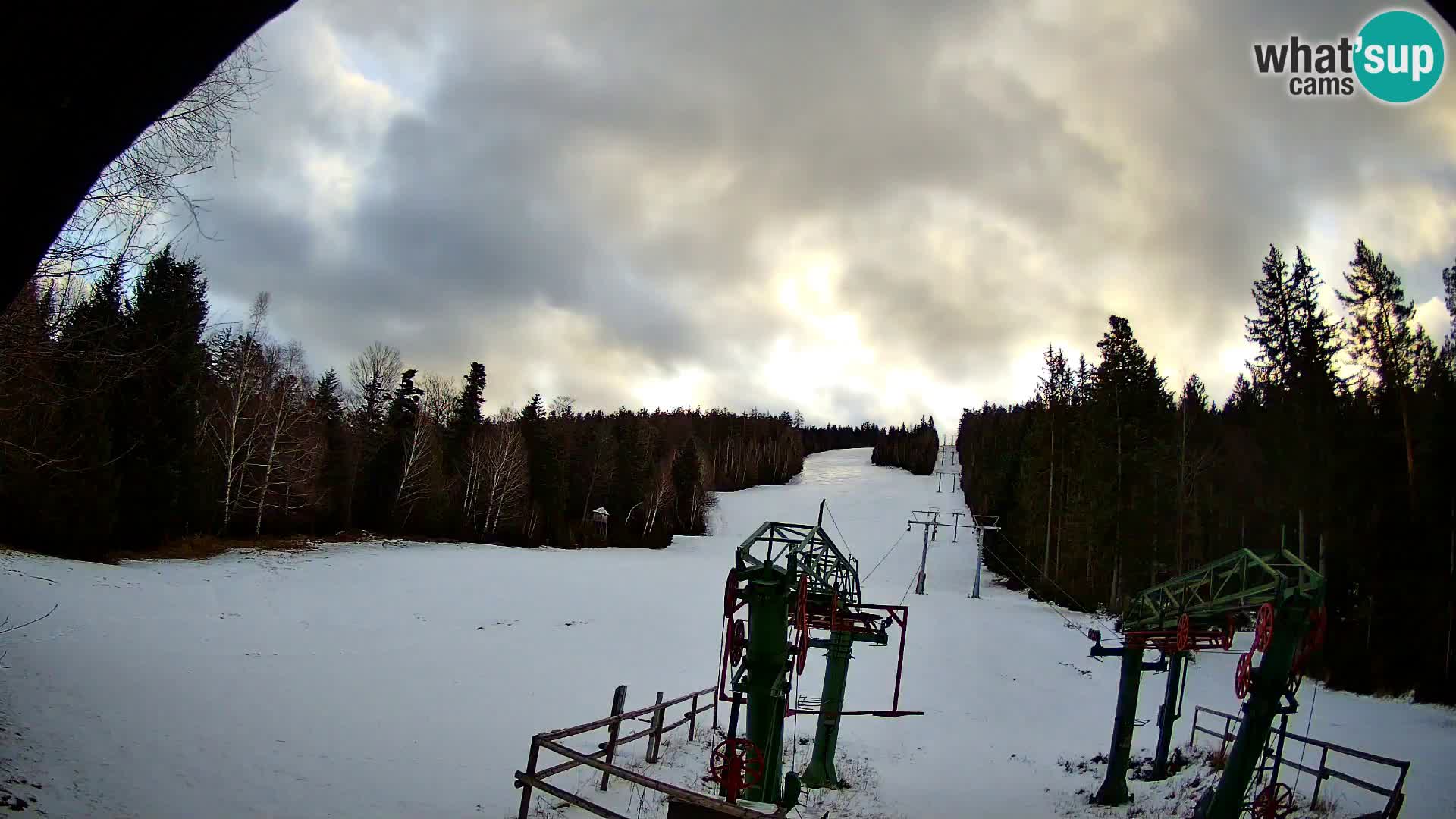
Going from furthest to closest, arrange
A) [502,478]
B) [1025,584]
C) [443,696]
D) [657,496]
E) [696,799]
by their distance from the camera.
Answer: [657,496], [502,478], [1025,584], [443,696], [696,799]

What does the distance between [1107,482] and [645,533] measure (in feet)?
115

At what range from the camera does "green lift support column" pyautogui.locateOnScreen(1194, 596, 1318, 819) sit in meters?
10.6

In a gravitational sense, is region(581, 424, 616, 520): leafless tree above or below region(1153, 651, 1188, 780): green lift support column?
above

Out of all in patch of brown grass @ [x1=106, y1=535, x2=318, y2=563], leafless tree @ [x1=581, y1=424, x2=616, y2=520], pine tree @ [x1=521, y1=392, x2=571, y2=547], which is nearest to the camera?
patch of brown grass @ [x1=106, y1=535, x2=318, y2=563]

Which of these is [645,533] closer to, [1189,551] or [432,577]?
[432,577]

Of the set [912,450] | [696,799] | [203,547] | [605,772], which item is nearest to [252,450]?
[203,547]

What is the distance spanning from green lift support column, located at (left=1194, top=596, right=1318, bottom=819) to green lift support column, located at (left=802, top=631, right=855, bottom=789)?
683 cm

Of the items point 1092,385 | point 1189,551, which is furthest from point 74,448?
point 1189,551

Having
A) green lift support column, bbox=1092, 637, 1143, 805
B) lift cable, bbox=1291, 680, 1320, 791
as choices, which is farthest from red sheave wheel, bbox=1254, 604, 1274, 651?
green lift support column, bbox=1092, 637, 1143, 805

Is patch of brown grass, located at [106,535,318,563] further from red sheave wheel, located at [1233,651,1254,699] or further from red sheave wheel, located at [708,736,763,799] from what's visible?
red sheave wheel, located at [1233,651,1254,699]

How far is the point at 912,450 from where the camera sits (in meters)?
132

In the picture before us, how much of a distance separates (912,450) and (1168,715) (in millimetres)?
120019

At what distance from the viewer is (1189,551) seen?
36469 mm

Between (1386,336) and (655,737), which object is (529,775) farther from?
(1386,336)
